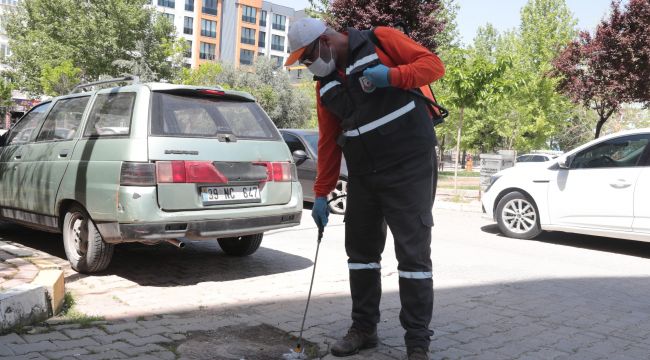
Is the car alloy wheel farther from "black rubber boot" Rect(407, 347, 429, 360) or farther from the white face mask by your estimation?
the white face mask

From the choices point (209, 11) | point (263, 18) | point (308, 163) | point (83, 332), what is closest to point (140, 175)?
point (83, 332)

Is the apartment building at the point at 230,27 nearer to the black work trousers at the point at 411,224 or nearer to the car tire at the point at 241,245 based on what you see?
the car tire at the point at 241,245

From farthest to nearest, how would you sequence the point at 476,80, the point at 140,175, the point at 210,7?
1. the point at 210,7
2. the point at 476,80
3. the point at 140,175

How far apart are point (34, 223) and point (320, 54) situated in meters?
4.12

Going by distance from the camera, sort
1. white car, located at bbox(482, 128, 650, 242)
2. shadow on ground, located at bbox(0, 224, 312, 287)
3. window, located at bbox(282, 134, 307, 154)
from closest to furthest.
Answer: shadow on ground, located at bbox(0, 224, 312, 287), white car, located at bbox(482, 128, 650, 242), window, located at bbox(282, 134, 307, 154)

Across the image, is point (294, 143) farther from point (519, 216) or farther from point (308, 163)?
point (519, 216)

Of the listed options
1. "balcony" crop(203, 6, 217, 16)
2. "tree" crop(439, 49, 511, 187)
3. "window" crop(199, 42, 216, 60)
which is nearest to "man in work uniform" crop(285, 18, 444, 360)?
"tree" crop(439, 49, 511, 187)

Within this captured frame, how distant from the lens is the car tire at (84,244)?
502 cm

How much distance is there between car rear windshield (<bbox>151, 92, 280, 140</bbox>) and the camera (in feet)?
16.2

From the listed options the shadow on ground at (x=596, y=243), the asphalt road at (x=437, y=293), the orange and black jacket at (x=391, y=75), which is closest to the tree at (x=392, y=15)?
the shadow on ground at (x=596, y=243)

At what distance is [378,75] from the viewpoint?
9.58 feet

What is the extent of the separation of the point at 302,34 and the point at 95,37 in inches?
1451

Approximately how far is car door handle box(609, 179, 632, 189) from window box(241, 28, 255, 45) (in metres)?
77.4

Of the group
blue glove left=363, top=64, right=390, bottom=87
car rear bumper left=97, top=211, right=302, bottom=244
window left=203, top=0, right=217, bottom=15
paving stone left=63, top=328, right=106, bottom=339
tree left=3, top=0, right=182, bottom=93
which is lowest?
paving stone left=63, top=328, right=106, bottom=339
